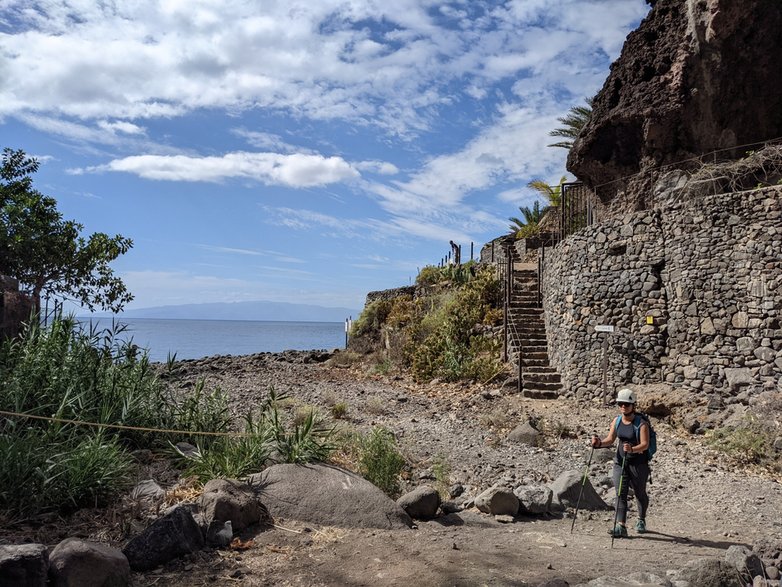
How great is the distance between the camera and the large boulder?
563 centimetres

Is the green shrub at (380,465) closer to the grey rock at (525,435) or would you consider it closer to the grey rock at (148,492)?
the grey rock at (148,492)

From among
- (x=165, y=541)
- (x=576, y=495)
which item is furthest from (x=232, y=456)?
(x=576, y=495)

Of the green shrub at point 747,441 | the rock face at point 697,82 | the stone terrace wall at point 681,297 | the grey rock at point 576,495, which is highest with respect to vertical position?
the rock face at point 697,82

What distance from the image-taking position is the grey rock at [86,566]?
12.3ft

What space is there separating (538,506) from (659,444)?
190 inches

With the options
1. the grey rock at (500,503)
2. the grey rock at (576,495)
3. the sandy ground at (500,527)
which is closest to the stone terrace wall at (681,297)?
the sandy ground at (500,527)

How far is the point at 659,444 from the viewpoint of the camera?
10555mm

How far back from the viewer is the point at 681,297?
12.8 m

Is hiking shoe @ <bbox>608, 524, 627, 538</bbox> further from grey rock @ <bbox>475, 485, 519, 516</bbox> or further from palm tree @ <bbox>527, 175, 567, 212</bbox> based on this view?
palm tree @ <bbox>527, 175, 567, 212</bbox>

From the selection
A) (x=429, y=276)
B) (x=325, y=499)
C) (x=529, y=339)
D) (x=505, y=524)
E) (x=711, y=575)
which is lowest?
(x=505, y=524)

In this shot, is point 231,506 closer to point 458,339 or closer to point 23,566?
point 23,566

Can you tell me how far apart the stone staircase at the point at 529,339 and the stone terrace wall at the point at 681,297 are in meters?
0.56

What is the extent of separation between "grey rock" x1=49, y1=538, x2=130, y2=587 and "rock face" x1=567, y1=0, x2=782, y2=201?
17375mm

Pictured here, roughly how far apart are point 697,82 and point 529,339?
8519 mm
